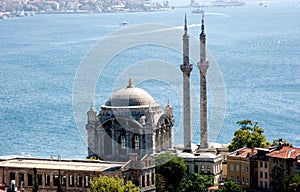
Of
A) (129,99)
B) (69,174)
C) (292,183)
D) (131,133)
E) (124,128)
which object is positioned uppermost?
(129,99)

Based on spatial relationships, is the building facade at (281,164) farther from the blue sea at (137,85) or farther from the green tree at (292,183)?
the blue sea at (137,85)

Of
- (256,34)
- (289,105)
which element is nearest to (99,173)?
(289,105)

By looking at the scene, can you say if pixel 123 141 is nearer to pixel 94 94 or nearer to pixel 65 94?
pixel 94 94

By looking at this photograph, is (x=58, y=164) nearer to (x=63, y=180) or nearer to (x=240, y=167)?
(x=63, y=180)

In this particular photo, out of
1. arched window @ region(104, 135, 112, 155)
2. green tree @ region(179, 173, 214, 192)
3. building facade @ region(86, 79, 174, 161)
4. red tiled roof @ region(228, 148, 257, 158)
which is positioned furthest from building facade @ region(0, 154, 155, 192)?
red tiled roof @ region(228, 148, 257, 158)

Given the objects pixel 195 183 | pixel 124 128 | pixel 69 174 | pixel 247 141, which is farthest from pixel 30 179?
pixel 247 141

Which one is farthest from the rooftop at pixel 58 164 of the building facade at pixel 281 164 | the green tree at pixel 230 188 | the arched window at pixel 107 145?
the building facade at pixel 281 164
